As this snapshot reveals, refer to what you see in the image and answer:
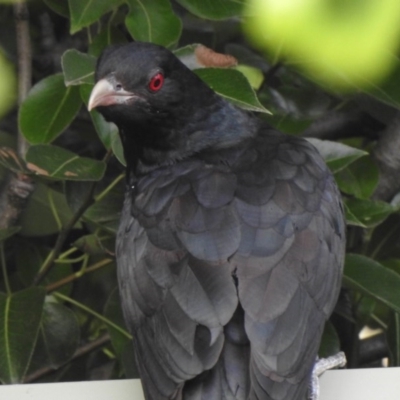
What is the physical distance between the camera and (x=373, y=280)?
3133mm

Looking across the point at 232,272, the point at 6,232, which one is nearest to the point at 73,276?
the point at 6,232

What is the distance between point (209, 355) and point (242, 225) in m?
0.37

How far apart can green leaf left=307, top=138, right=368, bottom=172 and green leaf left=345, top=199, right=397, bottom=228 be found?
0.15 meters

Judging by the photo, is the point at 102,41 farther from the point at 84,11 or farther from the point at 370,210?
the point at 370,210

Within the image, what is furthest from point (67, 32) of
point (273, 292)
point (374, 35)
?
point (273, 292)

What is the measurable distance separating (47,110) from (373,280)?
1.06 metres

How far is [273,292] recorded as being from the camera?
2.40 metres

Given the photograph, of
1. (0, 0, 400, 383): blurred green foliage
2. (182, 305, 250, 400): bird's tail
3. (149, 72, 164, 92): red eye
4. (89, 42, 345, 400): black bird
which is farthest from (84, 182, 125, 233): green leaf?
(182, 305, 250, 400): bird's tail

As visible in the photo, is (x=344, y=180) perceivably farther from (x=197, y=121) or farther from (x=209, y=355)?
(x=209, y=355)

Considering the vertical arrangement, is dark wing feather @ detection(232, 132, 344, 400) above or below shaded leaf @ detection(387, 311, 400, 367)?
above

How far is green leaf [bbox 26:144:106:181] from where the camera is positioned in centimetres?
294

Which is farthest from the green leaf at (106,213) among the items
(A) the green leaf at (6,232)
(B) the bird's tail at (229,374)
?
(B) the bird's tail at (229,374)

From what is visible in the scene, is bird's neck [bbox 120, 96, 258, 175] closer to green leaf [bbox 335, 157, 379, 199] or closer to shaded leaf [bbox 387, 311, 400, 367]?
green leaf [bbox 335, 157, 379, 199]

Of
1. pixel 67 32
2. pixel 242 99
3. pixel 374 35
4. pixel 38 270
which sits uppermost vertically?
pixel 374 35
